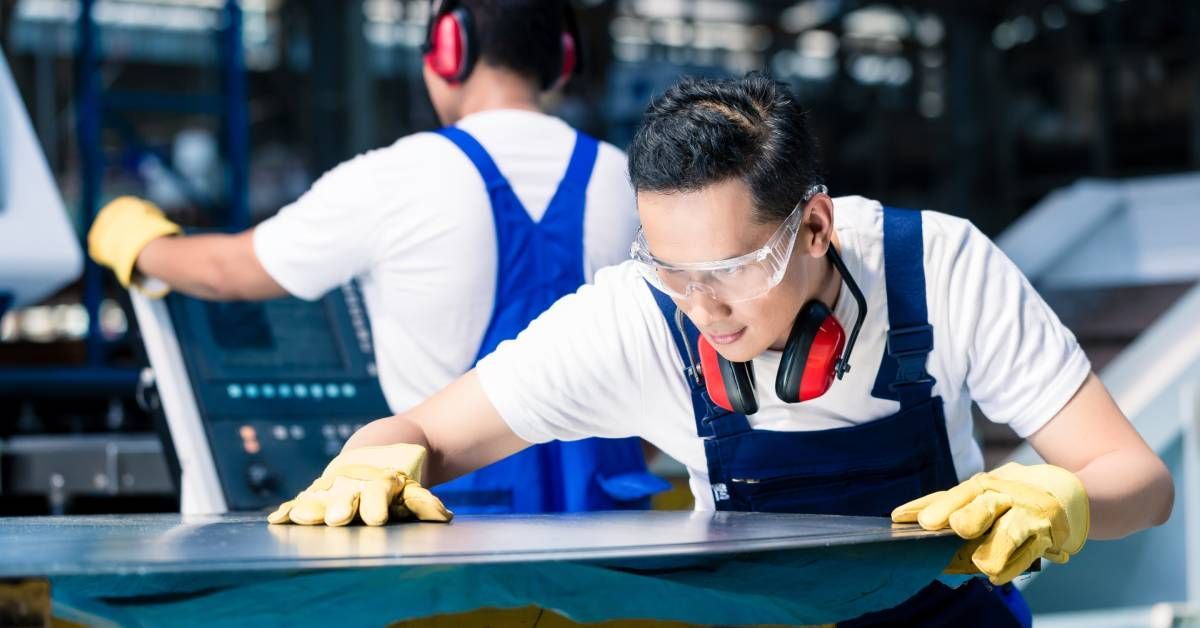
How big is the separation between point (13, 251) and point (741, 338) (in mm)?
1531

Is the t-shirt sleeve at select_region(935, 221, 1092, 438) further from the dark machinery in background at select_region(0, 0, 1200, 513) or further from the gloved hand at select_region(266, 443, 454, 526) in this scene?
the dark machinery in background at select_region(0, 0, 1200, 513)

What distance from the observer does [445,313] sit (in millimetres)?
2092

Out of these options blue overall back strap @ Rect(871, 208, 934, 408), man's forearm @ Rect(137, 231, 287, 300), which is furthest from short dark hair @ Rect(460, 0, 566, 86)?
blue overall back strap @ Rect(871, 208, 934, 408)

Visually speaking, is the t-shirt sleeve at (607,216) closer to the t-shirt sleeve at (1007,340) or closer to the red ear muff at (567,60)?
the red ear muff at (567,60)

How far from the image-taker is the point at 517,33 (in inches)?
87.4

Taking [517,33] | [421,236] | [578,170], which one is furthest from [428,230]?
[517,33]

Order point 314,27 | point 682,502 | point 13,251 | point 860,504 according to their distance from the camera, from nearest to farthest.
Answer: point 860,504
point 13,251
point 682,502
point 314,27

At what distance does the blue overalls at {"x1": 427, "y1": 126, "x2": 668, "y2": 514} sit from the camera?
2.09 metres

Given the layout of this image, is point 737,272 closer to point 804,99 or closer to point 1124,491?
point 1124,491

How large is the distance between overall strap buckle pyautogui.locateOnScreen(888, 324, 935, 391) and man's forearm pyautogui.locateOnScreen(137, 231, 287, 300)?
1.02 m

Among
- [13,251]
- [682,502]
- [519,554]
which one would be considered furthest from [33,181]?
[519,554]

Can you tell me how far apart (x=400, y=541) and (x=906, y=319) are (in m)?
0.66

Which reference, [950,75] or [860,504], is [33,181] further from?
[950,75]

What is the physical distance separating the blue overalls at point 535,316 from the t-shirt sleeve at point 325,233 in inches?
6.5
